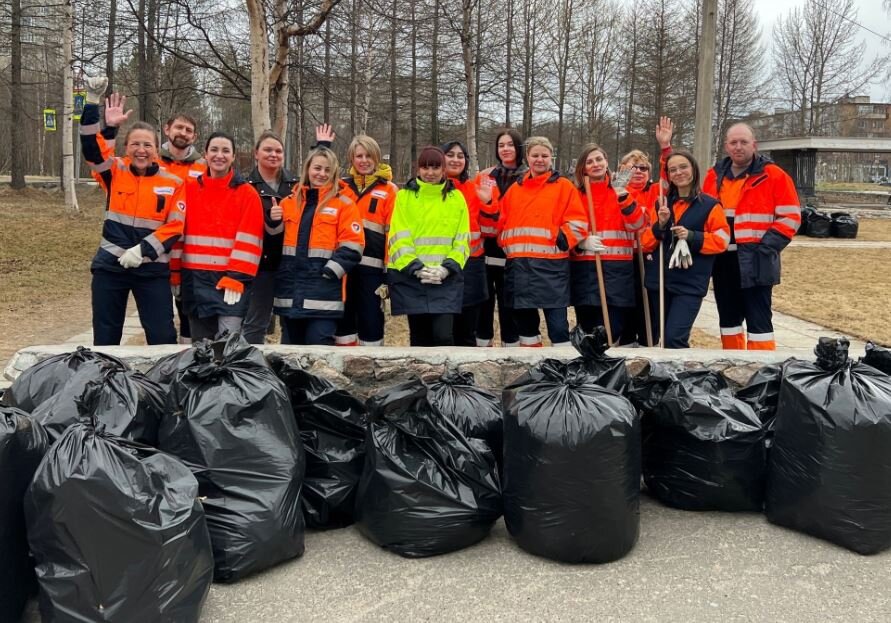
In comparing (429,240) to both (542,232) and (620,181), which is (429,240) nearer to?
(542,232)

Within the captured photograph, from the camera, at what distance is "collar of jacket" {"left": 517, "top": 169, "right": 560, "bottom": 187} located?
4.61m

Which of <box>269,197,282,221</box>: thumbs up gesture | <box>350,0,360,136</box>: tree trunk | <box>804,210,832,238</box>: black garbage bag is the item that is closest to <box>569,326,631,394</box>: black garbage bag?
<box>269,197,282,221</box>: thumbs up gesture

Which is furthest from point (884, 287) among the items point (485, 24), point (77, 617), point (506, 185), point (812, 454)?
point (485, 24)

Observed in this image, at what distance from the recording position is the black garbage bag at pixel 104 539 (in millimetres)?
2096

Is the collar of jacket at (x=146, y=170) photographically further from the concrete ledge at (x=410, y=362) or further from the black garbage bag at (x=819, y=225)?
the black garbage bag at (x=819, y=225)

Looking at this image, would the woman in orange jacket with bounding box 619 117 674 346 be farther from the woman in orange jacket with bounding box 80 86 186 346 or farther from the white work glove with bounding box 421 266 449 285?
the woman in orange jacket with bounding box 80 86 186 346

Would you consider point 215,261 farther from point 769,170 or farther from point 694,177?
point 769,170

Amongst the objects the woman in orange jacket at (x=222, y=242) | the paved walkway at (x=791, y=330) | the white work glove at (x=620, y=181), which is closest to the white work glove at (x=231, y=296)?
the woman in orange jacket at (x=222, y=242)

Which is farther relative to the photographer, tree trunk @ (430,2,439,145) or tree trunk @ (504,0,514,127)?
tree trunk @ (504,0,514,127)

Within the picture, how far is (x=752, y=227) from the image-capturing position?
4590 millimetres

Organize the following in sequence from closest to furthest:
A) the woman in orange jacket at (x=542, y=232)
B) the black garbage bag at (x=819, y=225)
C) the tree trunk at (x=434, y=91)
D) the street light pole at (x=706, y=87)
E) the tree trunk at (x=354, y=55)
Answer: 1. the woman in orange jacket at (x=542, y=232)
2. the street light pole at (x=706, y=87)
3. the tree trunk at (x=354, y=55)
4. the black garbage bag at (x=819, y=225)
5. the tree trunk at (x=434, y=91)

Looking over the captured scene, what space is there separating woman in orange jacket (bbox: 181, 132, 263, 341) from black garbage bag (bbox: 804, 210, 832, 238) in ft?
55.5

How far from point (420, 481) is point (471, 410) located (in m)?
0.46

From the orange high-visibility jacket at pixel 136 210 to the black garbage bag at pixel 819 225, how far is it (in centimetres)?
1721
